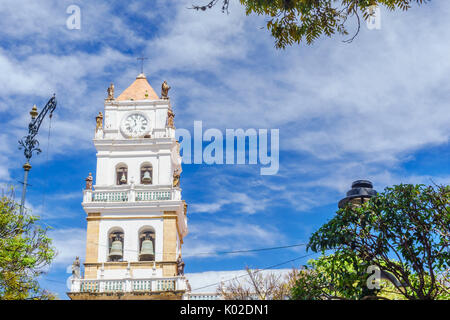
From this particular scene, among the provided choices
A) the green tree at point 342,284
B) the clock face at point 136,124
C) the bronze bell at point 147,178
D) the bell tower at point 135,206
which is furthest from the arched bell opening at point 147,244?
the green tree at point 342,284

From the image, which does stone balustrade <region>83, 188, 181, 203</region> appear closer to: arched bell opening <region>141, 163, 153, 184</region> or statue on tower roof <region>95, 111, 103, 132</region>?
arched bell opening <region>141, 163, 153, 184</region>

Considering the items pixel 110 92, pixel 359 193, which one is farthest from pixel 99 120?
pixel 359 193

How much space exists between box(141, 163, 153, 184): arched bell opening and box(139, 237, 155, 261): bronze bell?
13.0 ft

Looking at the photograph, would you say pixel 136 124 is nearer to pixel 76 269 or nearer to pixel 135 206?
pixel 135 206

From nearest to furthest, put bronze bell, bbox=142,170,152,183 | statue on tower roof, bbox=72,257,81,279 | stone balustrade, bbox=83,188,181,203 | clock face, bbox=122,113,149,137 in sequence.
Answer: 1. statue on tower roof, bbox=72,257,81,279
2. stone balustrade, bbox=83,188,181,203
3. bronze bell, bbox=142,170,152,183
4. clock face, bbox=122,113,149,137

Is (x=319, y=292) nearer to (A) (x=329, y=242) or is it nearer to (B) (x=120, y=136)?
(A) (x=329, y=242)

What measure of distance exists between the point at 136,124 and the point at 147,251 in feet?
27.7

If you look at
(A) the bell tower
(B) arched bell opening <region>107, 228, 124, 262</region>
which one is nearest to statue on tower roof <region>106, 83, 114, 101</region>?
(A) the bell tower

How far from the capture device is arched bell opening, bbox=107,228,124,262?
111 ft

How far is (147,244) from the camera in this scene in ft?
111

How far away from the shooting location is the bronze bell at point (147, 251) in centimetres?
3356

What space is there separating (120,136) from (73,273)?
359 inches

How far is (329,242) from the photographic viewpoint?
1519cm
